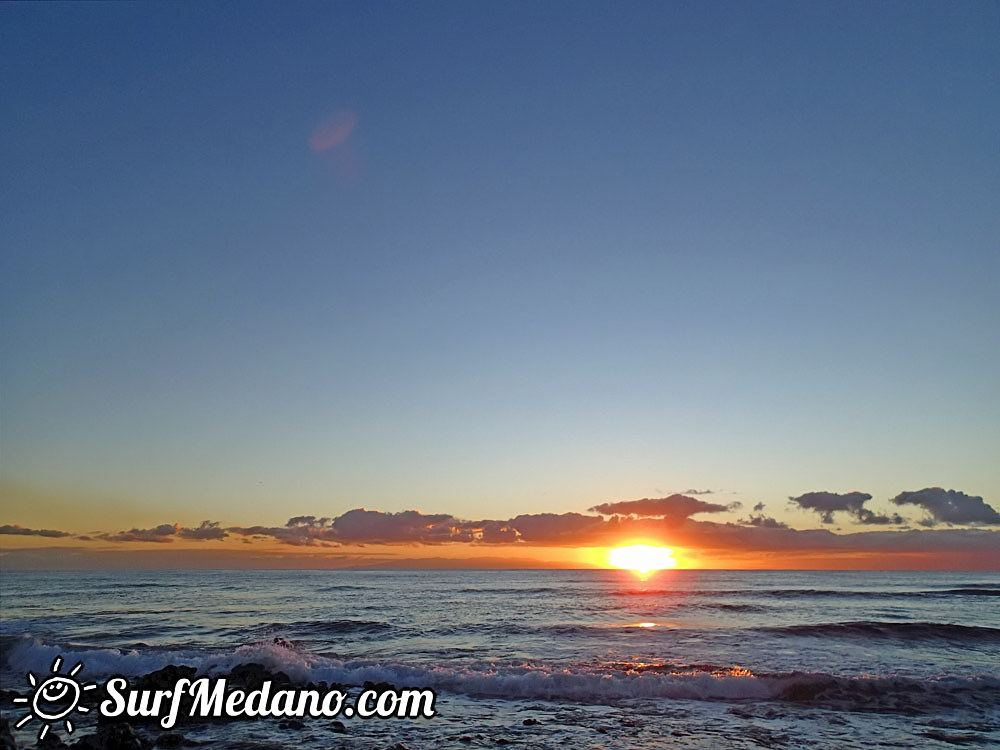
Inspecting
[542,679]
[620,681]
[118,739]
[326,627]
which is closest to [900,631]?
[620,681]

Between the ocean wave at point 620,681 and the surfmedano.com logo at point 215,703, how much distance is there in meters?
2.56

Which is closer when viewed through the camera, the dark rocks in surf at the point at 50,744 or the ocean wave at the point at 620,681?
the dark rocks in surf at the point at 50,744

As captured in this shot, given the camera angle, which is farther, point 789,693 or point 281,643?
point 281,643

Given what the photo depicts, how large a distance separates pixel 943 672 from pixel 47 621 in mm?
49230

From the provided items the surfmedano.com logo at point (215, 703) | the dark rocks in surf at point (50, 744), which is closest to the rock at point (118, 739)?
the dark rocks in surf at point (50, 744)

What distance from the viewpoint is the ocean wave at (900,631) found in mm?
34938

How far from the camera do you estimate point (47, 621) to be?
40.4 meters

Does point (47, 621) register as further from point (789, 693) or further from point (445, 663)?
point (789, 693)

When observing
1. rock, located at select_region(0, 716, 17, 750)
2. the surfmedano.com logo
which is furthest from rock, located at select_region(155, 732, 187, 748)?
rock, located at select_region(0, 716, 17, 750)

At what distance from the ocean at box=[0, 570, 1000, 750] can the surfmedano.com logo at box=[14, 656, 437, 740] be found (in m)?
0.55

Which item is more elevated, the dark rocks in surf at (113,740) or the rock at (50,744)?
the dark rocks in surf at (113,740)

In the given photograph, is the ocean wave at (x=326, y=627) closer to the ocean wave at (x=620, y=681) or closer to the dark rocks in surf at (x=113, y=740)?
the ocean wave at (x=620, y=681)

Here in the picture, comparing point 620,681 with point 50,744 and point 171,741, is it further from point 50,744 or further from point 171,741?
point 50,744

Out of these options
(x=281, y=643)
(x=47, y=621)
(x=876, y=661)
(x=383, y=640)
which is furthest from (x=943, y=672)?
(x=47, y=621)
